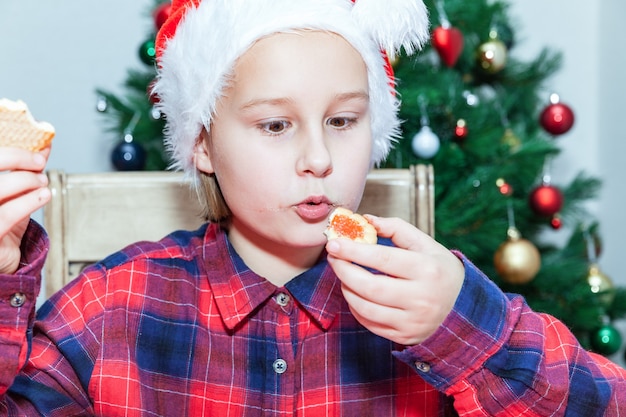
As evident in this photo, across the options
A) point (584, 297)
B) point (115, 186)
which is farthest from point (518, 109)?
point (115, 186)

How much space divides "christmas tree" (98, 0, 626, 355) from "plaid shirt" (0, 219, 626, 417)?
0.69 m

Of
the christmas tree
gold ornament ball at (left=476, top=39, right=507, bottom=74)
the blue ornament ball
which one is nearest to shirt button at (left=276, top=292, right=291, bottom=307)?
the christmas tree

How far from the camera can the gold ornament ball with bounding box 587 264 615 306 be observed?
187 cm

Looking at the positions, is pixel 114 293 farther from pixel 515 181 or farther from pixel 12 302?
pixel 515 181

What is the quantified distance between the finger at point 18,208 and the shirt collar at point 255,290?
31 centimetres

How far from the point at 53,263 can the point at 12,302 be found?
0.42 meters

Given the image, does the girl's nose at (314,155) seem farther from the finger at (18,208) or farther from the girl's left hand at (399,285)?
the finger at (18,208)

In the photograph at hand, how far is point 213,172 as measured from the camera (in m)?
1.07

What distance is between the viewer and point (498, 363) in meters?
0.81

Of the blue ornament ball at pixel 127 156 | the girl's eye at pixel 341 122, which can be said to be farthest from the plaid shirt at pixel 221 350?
the blue ornament ball at pixel 127 156

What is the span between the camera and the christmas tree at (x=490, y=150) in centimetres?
170

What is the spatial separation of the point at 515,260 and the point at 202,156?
0.92 metres

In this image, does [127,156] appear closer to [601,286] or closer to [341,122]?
[341,122]

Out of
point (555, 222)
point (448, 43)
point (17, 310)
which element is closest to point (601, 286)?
point (555, 222)
